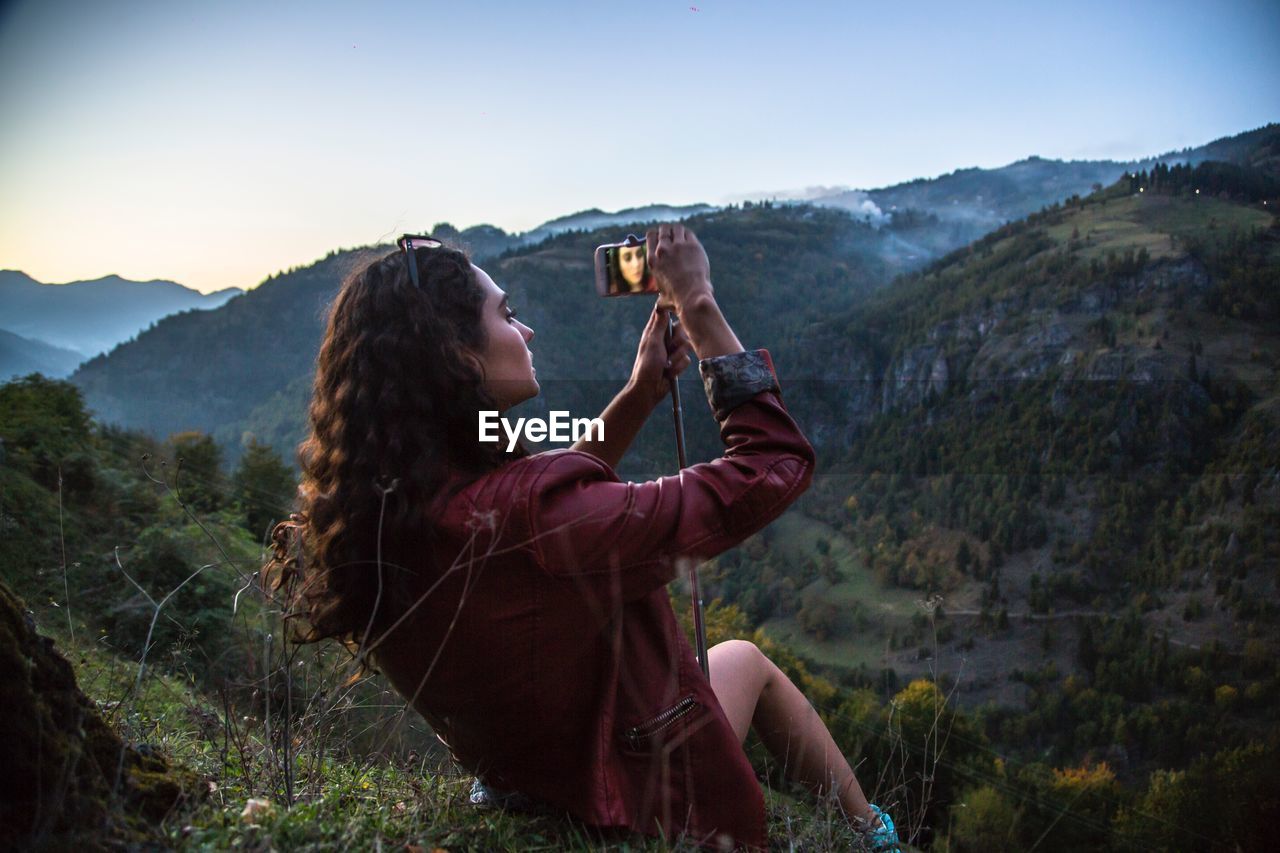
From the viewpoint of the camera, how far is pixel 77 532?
9.99m

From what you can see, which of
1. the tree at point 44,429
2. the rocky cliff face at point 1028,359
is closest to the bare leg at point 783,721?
the tree at point 44,429

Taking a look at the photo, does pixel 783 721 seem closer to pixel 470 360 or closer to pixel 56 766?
pixel 470 360

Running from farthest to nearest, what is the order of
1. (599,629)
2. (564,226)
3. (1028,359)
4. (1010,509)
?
(564,226)
(1028,359)
(1010,509)
(599,629)

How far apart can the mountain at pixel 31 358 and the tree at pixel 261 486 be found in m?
4.56

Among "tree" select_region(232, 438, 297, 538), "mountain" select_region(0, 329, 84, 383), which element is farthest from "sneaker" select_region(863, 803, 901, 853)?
"tree" select_region(232, 438, 297, 538)

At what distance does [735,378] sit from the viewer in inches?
59.2

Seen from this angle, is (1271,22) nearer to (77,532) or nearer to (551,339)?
(77,532)

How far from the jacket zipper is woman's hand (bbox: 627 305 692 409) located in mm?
819

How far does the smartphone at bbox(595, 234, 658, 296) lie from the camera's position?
184cm

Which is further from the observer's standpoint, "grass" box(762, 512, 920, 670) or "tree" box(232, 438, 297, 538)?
"grass" box(762, 512, 920, 670)

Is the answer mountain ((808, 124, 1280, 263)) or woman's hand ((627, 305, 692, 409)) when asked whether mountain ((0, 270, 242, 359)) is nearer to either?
woman's hand ((627, 305, 692, 409))

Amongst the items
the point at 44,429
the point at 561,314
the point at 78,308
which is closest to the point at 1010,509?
the point at 561,314

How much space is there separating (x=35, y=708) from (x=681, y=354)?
57.3 inches

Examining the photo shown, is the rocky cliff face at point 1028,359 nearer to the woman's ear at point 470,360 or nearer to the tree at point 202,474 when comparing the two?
the tree at point 202,474
